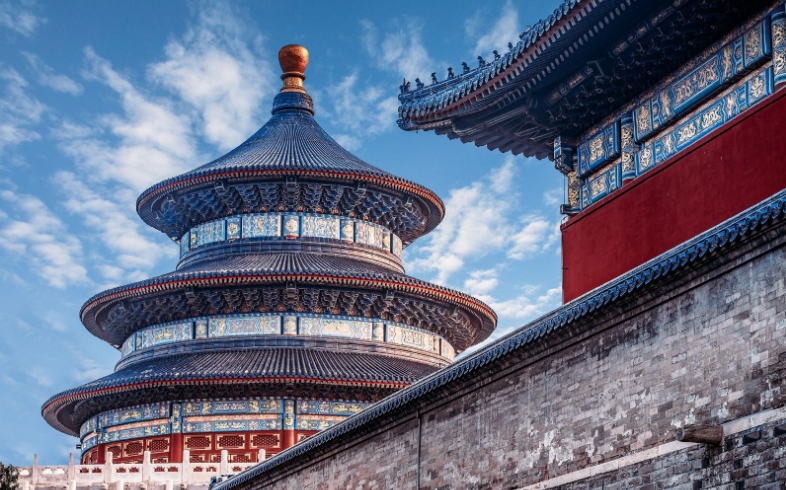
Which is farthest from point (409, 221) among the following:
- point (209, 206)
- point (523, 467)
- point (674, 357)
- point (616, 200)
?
point (674, 357)

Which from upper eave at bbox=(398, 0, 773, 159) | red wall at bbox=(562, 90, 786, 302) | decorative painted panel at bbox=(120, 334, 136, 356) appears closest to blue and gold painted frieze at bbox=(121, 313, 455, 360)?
decorative painted panel at bbox=(120, 334, 136, 356)

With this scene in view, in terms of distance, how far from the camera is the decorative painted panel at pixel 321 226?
3388 cm

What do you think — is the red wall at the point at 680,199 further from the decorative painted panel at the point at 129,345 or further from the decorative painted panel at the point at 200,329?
the decorative painted panel at the point at 129,345

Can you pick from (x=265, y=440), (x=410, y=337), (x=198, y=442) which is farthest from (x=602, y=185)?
(x=198, y=442)

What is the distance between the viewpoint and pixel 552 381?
1380cm

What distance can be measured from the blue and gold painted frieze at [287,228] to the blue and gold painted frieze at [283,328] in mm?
2860

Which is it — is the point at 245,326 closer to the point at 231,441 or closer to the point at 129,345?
the point at 231,441

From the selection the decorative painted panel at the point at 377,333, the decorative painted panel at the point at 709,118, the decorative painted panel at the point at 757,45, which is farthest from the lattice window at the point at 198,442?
the decorative painted panel at the point at 757,45

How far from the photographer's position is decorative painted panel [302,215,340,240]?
111 feet

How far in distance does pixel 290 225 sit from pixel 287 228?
0.40 feet

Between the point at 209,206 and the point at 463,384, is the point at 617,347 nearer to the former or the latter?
the point at 463,384

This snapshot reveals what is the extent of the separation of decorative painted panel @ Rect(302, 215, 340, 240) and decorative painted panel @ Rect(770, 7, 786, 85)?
2060 centimetres

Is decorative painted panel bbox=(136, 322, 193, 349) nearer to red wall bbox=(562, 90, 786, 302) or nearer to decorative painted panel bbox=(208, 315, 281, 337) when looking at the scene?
decorative painted panel bbox=(208, 315, 281, 337)

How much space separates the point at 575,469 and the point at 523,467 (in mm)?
1173
